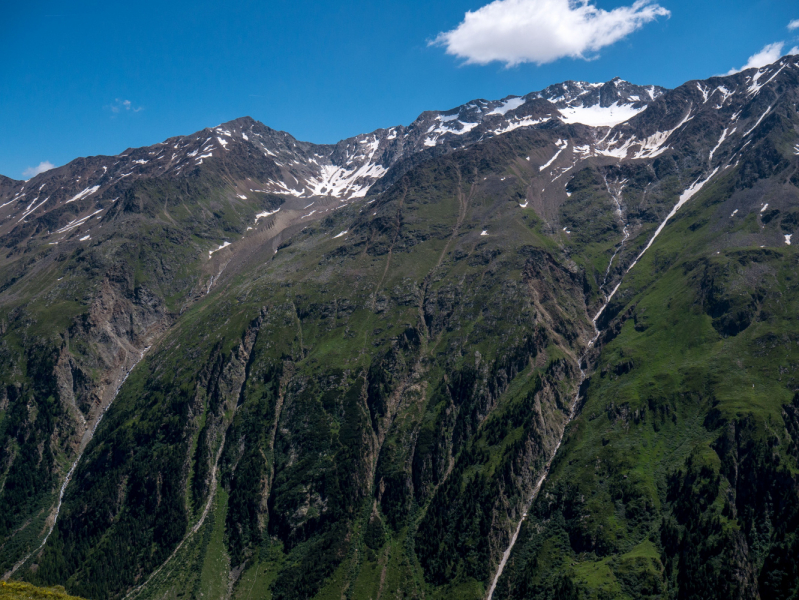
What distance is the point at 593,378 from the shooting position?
19938 cm

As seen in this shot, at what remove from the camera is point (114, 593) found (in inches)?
6531

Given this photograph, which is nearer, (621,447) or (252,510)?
(621,447)

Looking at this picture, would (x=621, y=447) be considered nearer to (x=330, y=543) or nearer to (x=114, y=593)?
(x=330, y=543)

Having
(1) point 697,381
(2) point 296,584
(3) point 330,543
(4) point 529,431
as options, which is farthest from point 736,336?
(2) point 296,584

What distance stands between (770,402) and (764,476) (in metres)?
29.6

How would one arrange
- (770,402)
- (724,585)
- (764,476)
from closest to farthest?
(724,585), (764,476), (770,402)

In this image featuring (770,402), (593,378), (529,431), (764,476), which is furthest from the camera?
(593,378)

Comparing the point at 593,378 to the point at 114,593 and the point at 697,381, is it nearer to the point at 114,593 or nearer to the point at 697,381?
the point at 697,381

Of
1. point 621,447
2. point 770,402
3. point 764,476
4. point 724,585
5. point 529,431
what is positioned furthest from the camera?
point 529,431

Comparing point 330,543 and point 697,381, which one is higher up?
point 697,381

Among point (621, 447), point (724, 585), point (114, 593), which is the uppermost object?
point (621, 447)

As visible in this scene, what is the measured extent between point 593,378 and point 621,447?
42.2 metres

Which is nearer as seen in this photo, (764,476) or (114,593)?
(764,476)

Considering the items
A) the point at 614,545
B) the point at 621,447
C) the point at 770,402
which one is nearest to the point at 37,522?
the point at 614,545
